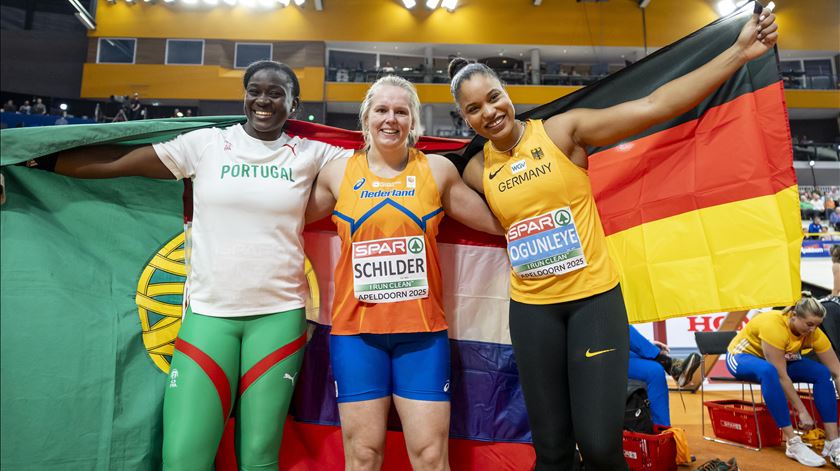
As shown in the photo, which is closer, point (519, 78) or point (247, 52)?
point (247, 52)

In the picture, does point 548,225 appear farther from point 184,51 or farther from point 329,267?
point 184,51

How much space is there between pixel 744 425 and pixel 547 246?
3827 millimetres

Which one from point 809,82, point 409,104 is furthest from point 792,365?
point 809,82

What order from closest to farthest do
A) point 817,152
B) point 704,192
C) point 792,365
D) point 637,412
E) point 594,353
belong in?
point 594,353
point 704,192
point 637,412
point 792,365
point 817,152

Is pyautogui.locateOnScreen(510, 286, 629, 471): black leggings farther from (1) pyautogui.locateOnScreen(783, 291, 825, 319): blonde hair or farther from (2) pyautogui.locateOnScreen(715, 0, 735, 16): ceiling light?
(2) pyautogui.locateOnScreen(715, 0, 735, 16): ceiling light

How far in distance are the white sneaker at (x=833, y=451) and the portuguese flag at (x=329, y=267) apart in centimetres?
272

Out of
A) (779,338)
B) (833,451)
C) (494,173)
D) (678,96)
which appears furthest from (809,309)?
(494,173)

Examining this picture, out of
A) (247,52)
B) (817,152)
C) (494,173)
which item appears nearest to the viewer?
(494,173)

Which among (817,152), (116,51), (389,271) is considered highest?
(116,51)

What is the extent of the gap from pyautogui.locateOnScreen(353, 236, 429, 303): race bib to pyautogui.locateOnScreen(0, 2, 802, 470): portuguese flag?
0.57m

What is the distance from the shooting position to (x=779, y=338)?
4.17m

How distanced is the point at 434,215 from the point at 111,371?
4.37ft

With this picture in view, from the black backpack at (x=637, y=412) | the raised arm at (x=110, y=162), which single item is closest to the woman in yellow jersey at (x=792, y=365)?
the black backpack at (x=637, y=412)

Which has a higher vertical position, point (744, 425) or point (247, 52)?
point (247, 52)
